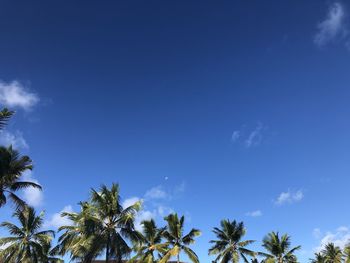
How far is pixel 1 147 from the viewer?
25250 mm

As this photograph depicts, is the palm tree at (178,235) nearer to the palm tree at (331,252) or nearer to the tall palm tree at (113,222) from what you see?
the tall palm tree at (113,222)

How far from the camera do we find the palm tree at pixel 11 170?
25188mm

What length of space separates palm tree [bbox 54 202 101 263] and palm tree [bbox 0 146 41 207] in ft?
32.7

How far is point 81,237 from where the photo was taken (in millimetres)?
36281

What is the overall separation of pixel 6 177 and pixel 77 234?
1546 cm

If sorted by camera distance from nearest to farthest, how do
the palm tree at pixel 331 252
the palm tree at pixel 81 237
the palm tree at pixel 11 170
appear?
the palm tree at pixel 11 170 → the palm tree at pixel 81 237 → the palm tree at pixel 331 252

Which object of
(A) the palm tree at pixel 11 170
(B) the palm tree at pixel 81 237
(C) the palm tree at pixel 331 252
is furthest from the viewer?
(C) the palm tree at pixel 331 252

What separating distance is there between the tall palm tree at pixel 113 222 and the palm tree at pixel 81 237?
67 centimetres

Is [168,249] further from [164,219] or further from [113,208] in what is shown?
[113,208]

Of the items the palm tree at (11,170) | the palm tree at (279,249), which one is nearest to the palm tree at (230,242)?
the palm tree at (279,249)

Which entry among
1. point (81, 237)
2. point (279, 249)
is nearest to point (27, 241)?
point (81, 237)

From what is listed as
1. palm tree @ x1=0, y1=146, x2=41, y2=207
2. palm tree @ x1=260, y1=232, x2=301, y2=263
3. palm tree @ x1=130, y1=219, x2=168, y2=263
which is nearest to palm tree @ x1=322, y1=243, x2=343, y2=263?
palm tree @ x1=260, y1=232, x2=301, y2=263

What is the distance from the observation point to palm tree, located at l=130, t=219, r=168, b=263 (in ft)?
132

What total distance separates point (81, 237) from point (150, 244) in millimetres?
9032
